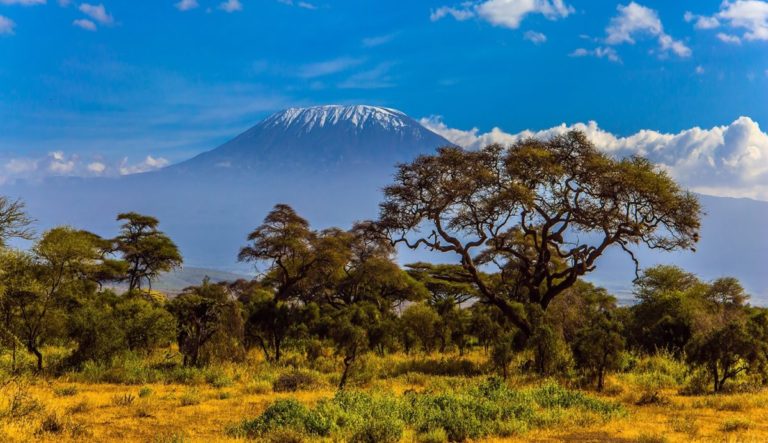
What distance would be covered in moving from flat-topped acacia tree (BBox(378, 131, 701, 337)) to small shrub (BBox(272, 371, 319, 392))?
7696 millimetres

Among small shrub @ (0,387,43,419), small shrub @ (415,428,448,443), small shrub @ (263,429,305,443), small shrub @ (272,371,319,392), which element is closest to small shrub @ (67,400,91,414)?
small shrub @ (0,387,43,419)

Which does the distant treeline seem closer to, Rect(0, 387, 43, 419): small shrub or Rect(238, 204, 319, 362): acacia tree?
Rect(238, 204, 319, 362): acacia tree

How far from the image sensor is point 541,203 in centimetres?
2438

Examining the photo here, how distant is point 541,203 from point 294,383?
502 inches

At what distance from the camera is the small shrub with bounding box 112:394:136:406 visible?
15511 mm

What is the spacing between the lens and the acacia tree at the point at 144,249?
43.4 meters

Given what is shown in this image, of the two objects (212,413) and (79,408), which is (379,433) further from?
(79,408)

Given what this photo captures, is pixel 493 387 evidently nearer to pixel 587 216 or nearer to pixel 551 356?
pixel 551 356

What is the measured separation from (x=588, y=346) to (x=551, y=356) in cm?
229

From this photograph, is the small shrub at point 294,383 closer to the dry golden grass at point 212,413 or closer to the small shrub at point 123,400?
the dry golden grass at point 212,413

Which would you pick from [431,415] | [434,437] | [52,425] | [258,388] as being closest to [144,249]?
[258,388]

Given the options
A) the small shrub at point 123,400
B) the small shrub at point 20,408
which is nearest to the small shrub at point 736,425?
the small shrub at point 123,400

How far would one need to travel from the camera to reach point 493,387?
52.9 feet

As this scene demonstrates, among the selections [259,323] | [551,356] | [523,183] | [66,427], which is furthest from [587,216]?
[66,427]
